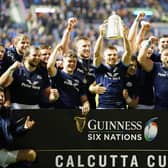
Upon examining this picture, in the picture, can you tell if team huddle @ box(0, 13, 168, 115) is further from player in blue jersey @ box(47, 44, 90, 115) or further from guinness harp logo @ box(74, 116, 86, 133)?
guinness harp logo @ box(74, 116, 86, 133)

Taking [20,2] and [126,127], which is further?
[20,2]

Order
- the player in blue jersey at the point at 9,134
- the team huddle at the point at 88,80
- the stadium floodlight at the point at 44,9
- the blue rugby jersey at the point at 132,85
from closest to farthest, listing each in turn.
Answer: the player in blue jersey at the point at 9,134 → the team huddle at the point at 88,80 → the blue rugby jersey at the point at 132,85 → the stadium floodlight at the point at 44,9

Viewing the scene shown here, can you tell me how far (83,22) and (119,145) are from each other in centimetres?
2522

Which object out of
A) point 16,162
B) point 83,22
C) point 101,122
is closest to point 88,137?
point 101,122

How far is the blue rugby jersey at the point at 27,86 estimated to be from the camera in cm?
956

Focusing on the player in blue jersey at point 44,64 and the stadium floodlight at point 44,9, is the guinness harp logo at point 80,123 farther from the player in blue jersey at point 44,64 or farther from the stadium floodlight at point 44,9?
the stadium floodlight at point 44,9

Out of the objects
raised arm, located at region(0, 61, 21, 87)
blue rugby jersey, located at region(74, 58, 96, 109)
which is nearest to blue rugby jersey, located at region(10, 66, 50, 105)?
raised arm, located at region(0, 61, 21, 87)

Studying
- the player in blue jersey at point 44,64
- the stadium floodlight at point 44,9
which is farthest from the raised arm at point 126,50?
the stadium floodlight at point 44,9

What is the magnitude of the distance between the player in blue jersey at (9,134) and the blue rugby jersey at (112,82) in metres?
1.21

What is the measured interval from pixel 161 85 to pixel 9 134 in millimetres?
2292

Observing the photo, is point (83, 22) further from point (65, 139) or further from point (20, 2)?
point (65, 139)

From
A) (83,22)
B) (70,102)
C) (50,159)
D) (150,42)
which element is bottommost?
(83,22)

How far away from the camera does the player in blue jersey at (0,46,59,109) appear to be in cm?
955

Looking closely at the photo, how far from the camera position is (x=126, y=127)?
9.22 metres
